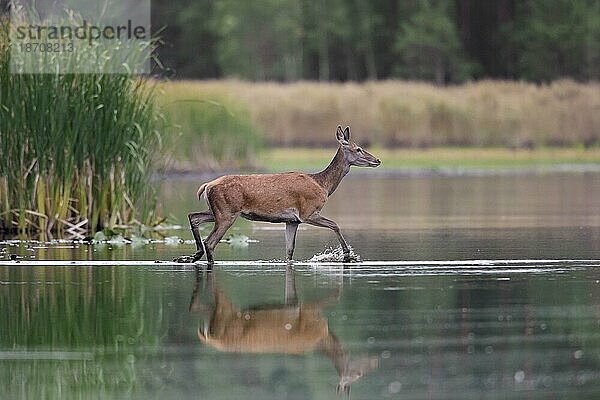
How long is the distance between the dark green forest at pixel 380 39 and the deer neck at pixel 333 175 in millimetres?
41244

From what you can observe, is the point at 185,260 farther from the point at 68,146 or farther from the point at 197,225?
the point at 68,146

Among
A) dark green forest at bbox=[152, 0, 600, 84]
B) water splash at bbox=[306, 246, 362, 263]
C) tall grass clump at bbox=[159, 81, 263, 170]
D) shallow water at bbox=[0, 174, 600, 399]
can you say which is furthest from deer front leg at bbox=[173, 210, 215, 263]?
dark green forest at bbox=[152, 0, 600, 84]

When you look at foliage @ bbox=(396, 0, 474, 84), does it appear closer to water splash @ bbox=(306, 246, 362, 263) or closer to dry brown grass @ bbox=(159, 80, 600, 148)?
dry brown grass @ bbox=(159, 80, 600, 148)

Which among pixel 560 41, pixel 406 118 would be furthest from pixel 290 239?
pixel 560 41

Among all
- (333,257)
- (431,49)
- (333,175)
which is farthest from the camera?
(431,49)

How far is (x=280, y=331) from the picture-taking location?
A: 921 centimetres

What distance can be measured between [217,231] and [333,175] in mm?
1299

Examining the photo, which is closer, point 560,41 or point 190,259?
point 190,259

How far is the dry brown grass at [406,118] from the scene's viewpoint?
1668 inches

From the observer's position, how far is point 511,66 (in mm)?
59281

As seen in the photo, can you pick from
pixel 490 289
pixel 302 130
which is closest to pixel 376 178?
pixel 302 130

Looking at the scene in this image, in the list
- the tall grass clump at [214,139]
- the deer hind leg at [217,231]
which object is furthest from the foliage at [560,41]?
the deer hind leg at [217,231]

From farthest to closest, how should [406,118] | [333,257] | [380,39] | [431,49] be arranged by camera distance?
1. [380,39]
2. [431,49]
3. [406,118]
4. [333,257]

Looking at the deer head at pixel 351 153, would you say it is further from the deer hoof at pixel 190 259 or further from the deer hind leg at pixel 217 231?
the deer hoof at pixel 190 259
